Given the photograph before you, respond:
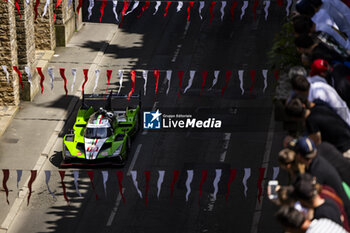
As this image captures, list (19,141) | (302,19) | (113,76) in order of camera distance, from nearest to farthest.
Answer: (302,19) → (19,141) → (113,76)

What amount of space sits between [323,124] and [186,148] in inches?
763

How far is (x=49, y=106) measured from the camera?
1610 inches

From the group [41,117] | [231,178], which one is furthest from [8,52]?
[231,178]

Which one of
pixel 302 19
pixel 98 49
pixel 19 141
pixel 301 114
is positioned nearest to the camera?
pixel 301 114

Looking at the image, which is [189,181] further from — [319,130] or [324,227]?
[324,227]

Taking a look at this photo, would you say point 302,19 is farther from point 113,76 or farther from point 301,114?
point 113,76

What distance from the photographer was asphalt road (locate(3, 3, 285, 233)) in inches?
1240

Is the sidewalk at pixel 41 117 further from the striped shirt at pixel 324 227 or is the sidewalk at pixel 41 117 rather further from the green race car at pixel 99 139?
the striped shirt at pixel 324 227

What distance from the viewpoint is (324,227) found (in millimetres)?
14398

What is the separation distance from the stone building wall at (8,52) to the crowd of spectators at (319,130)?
19485mm

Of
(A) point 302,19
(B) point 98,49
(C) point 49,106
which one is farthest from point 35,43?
(A) point 302,19

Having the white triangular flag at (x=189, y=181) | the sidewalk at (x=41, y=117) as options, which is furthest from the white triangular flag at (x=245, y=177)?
the sidewalk at (x=41, y=117)

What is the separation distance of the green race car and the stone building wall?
504 cm

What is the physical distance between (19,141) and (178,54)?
11.7m
